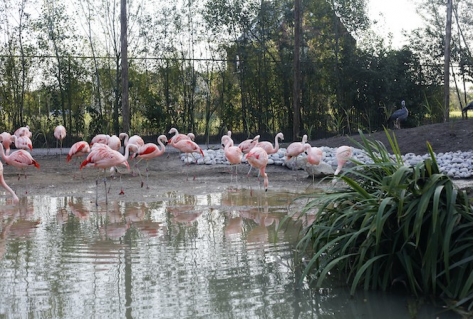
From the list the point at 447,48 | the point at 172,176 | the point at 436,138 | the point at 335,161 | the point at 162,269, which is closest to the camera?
the point at 162,269

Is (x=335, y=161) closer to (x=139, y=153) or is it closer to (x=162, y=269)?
(x=139, y=153)

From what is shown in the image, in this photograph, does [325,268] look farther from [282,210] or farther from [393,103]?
[393,103]

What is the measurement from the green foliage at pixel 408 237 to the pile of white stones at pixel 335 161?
4436 millimetres

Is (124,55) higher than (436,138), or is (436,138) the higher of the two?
(124,55)

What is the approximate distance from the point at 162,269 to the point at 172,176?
21.5 feet

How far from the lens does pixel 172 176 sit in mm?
11008

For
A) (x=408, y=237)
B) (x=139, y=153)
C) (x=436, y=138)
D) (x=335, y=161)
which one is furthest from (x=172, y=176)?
(x=408, y=237)

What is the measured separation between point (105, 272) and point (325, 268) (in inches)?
61.4

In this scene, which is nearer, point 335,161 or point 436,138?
point 335,161

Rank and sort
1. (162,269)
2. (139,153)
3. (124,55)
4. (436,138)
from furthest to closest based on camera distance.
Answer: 1. (124,55)
2. (436,138)
3. (139,153)
4. (162,269)

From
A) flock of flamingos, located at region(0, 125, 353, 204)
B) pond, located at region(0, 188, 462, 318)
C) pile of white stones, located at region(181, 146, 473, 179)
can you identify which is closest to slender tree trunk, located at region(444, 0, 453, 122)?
pile of white stones, located at region(181, 146, 473, 179)

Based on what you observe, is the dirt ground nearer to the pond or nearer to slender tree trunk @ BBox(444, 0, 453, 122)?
slender tree trunk @ BBox(444, 0, 453, 122)

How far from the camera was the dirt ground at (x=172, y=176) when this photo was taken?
9047 millimetres

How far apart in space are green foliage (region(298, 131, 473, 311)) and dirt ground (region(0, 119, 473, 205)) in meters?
4.28
